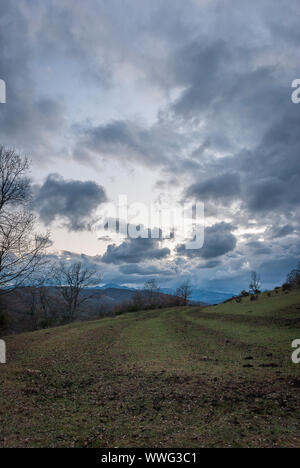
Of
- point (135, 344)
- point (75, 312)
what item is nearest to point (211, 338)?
point (135, 344)

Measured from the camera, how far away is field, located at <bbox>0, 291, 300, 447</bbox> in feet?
20.6

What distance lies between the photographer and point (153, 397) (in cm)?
904

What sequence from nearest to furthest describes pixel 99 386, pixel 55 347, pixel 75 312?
pixel 99 386 < pixel 55 347 < pixel 75 312

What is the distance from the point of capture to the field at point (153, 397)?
6.27m

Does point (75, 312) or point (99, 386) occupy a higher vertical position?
point (99, 386)

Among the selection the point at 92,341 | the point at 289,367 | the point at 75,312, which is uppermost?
the point at 289,367

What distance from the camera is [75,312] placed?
63.2 m
